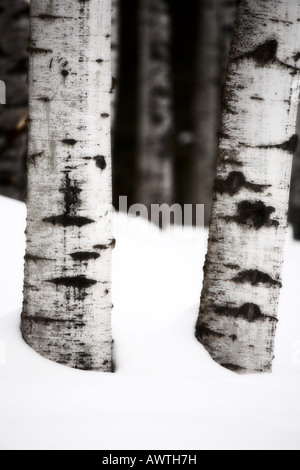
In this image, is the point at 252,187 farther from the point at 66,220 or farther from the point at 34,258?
the point at 34,258

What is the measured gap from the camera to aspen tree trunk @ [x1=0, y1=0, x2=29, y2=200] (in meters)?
4.25

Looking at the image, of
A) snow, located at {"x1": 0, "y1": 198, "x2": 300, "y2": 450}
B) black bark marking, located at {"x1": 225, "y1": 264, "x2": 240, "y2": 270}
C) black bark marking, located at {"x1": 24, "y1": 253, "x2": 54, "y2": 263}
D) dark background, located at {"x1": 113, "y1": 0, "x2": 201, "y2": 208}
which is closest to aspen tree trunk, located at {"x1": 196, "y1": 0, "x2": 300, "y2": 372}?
black bark marking, located at {"x1": 225, "y1": 264, "x2": 240, "y2": 270}

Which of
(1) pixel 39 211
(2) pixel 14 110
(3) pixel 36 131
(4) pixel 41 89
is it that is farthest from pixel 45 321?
(2) pixel 14 110

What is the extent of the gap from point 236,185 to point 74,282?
2.75 feet

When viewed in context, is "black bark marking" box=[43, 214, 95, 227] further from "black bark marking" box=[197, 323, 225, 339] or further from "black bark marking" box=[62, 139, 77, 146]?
"black bark marking" box=[197, 323, 225, 339]

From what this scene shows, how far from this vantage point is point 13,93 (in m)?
4.27

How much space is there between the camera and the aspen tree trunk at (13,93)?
14.0 ft

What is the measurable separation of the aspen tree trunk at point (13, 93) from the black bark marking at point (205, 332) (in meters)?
2.64

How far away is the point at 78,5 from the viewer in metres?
1.77

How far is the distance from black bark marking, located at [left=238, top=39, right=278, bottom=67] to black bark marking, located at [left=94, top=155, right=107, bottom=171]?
79cm

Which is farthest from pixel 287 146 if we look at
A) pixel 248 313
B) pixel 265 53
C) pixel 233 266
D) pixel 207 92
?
pixel 207 92

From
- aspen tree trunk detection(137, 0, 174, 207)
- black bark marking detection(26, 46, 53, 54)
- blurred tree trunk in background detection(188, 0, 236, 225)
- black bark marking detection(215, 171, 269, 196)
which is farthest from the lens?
blurred tree trunk in background detection(188, 0, 236, 225)

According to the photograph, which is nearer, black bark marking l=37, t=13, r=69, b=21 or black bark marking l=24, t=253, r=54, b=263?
black bark marking l=37, t=13, r=69, b=21

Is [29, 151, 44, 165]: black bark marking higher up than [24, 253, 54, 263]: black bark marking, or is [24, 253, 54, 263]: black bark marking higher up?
[29, 151, 44, 165]: black bark marking
